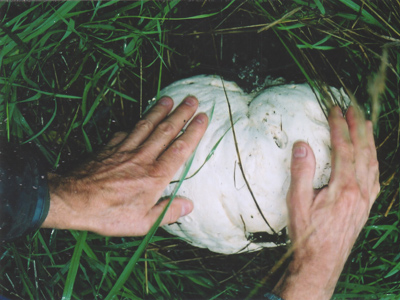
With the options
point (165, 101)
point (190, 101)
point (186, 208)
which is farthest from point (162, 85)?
point (186, 208)

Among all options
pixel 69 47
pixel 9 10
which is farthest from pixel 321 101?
pixel 9 10

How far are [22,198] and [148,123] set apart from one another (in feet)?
1.84

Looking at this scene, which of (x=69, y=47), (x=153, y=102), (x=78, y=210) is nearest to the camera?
(x=78, y=210)

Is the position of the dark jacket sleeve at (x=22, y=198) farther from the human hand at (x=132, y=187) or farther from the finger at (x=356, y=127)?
the finger at (x=356, y=127)

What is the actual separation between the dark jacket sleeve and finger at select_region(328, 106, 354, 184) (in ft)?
3.59

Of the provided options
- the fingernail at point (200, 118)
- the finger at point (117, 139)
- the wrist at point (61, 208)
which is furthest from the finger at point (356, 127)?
the wrist at point (61, 208)

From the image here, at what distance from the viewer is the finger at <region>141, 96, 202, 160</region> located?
62.9 inches

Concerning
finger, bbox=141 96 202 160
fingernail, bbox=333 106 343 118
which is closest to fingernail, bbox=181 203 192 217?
finger, bbox=141 96 202 160

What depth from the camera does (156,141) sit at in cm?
163

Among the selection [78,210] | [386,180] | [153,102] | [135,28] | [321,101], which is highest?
[135,28]

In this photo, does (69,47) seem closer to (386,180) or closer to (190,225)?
(190,225)

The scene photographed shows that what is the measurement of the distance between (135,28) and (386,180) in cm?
135

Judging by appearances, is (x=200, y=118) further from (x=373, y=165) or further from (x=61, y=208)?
(x=373, y=165)

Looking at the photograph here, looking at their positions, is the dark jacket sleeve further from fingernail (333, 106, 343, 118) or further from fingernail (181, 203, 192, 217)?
fingernail (333, 106, 343, 118)
